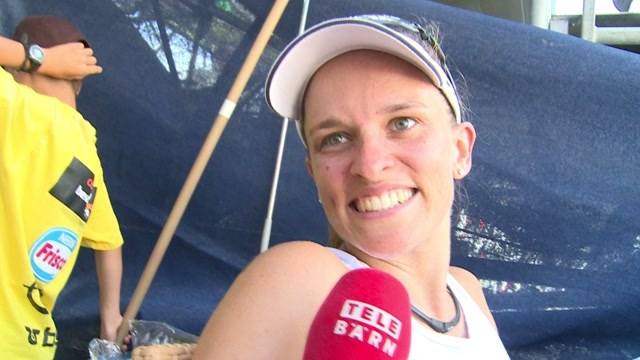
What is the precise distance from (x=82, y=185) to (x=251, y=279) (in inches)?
38.7

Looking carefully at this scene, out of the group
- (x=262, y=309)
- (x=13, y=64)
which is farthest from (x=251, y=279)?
(x=13, y=64)

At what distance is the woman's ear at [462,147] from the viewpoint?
111 cm

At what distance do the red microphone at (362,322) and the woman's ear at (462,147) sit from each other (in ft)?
1.95

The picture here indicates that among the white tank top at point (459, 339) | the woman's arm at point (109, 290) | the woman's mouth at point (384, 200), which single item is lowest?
the woman's arm at point (109, 290)

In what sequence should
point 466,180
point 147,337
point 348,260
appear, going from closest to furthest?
point 348,260, point 147,337, point 466,180

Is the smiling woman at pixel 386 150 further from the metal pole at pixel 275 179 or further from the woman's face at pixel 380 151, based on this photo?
the metal pole at pixel 275 179

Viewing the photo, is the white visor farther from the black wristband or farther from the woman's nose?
the black wristband

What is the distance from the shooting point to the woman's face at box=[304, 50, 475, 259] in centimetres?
99

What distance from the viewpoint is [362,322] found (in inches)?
19.2

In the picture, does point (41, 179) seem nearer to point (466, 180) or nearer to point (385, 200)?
point (385, 200)

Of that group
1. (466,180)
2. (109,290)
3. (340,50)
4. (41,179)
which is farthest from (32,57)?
(466,180)

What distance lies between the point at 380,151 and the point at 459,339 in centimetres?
30

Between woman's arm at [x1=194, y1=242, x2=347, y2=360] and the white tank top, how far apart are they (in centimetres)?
10

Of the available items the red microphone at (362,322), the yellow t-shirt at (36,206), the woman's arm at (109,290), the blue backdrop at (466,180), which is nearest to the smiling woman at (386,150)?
the red microphone at (362,322)
